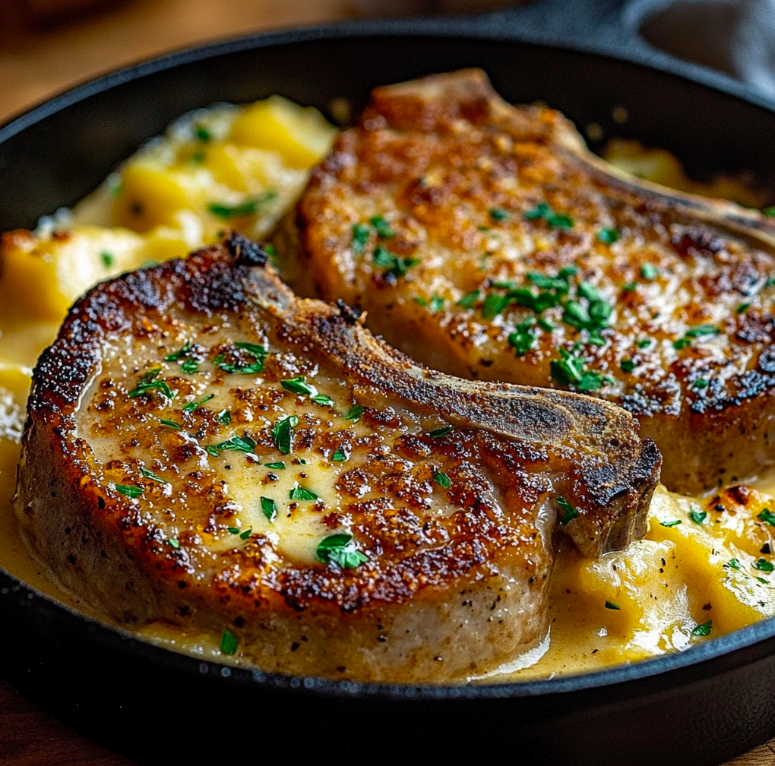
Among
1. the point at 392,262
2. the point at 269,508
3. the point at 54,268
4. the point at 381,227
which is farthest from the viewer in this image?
the point at 54,268

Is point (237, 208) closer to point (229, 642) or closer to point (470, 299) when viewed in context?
point (470, 299)

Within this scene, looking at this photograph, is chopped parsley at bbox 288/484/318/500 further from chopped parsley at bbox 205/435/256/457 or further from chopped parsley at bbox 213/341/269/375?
chopped parsley at bbox 213/341/269/375

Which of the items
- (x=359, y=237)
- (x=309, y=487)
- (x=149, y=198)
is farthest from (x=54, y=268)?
(x=309, y=487)

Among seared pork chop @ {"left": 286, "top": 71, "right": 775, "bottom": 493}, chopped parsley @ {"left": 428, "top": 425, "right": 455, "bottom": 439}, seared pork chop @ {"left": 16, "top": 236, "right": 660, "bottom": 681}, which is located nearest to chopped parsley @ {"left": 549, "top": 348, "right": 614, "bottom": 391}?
seared pork chop @ {"left": 286, "top": 71, "right": 775, "bottom": 493}

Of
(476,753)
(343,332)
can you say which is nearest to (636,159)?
(343,332)

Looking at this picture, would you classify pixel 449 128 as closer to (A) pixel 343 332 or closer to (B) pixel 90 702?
(A) pixel 343 332

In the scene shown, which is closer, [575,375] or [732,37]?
[575,375]
